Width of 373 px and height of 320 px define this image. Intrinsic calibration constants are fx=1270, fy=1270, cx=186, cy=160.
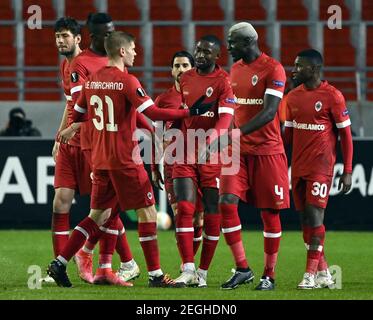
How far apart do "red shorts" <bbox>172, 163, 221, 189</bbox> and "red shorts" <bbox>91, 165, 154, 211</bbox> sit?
41 centimetres

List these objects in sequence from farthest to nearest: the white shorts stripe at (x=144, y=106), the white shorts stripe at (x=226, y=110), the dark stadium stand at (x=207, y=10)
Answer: the dark stadium stand at (x=207, y=10) → the white shorts stripe at (x=226, y=110) → the white shorts stripe at (x=144, y=106)

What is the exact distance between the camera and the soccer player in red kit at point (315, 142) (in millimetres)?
10039

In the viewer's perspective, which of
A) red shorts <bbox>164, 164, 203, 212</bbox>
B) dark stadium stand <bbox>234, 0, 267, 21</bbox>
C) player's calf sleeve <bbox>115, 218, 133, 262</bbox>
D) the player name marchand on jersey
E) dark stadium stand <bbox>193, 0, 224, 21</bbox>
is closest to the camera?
the player name marchand on jersey

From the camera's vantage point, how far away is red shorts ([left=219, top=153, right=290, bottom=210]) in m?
9.91

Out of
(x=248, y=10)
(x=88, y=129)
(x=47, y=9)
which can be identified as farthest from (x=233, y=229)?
(x=47, y=9)

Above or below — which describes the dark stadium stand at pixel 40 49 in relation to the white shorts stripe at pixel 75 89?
above

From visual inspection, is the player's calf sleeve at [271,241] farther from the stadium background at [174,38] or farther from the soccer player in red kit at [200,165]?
the stadium background at [174,38]

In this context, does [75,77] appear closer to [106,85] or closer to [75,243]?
[106,85]

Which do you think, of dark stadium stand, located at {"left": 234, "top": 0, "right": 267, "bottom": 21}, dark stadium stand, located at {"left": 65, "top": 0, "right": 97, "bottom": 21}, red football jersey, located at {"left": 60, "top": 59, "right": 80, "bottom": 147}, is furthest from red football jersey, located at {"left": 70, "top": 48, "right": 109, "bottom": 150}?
dark stadium stand, located at {"left": 234, "top": 0, "right": 267, "bottom": 21}

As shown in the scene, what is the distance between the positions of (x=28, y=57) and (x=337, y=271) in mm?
11320

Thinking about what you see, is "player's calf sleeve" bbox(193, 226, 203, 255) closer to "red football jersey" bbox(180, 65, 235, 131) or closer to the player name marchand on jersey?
"red football jersey" bbox(180, 65, 235, 131)

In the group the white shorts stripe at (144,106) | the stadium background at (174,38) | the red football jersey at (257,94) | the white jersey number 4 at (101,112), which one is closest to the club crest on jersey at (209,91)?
the red football jersey at (257,94)
